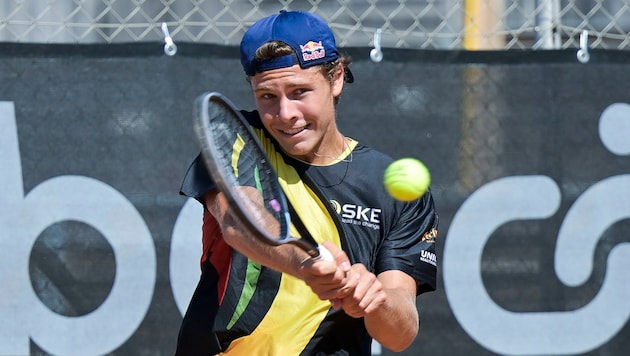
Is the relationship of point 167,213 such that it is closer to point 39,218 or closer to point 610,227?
point 39,218

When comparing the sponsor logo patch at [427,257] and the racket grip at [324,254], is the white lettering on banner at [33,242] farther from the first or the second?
the racket grip at [324,254]

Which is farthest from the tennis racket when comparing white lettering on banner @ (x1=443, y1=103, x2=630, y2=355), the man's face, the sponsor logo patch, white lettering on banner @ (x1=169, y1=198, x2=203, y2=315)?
white lettering on banner @ (x1=443, y1=103, x2=630, y2=355)

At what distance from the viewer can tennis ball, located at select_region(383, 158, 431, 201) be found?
2.63 metres

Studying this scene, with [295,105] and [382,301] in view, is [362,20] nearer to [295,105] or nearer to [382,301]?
[295,105]

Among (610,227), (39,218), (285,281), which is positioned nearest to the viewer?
(285,281)

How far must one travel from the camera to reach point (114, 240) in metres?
4.16

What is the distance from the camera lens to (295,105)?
2.63 meters

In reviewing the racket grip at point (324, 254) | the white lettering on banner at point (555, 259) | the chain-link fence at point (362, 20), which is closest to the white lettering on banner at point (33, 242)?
the chain-link fence at point (362, 20)

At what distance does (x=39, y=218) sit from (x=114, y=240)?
0.31m

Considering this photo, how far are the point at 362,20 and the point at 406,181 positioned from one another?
233cm

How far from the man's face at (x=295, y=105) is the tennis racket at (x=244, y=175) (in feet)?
0.50

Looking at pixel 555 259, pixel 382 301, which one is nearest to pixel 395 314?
pixel 382 301

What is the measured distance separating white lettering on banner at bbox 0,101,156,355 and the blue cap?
5.49ft

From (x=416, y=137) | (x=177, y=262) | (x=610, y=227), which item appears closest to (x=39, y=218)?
(x=177, y=262)
